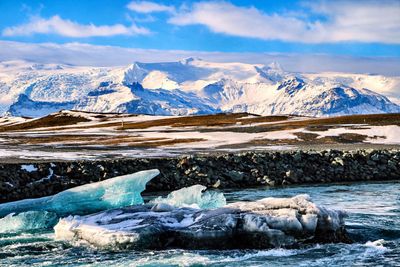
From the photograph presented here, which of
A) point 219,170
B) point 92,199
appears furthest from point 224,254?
point 219,170

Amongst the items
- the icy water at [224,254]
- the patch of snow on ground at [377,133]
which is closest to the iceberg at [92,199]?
the icy water at [224,254]

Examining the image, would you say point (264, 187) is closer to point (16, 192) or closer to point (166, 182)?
point (166, 182)

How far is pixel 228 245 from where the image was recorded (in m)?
23.6

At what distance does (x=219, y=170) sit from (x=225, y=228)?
22334mm

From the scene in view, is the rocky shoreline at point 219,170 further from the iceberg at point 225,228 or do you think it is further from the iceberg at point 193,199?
the iceberg at point 225,228

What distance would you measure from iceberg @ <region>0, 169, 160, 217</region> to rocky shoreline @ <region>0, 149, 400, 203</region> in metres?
9.74

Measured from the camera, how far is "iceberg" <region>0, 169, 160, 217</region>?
29.2 meters

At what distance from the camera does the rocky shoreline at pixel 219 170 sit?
40312mm

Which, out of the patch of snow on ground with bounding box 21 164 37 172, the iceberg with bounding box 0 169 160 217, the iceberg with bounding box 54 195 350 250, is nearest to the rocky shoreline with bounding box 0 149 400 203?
the patch of snow on ground with bounding box 21 164 37 172

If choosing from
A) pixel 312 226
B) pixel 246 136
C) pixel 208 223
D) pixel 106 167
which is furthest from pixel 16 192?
pixel 246 136

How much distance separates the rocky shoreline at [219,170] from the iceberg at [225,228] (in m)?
16.1

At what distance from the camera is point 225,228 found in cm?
2353

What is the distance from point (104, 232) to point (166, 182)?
19687mm

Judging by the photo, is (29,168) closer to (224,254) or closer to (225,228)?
(225,228)
